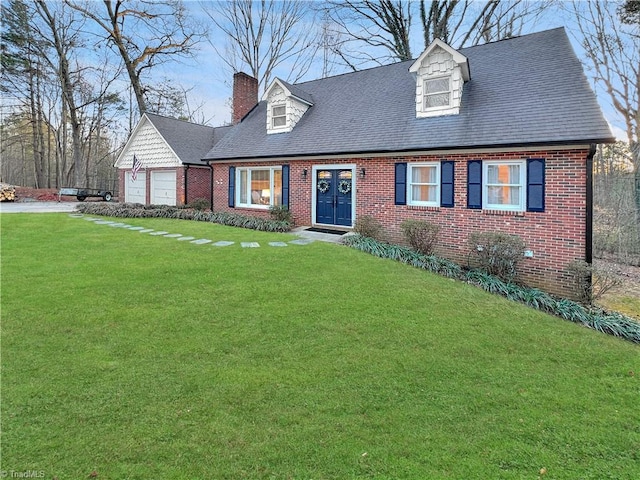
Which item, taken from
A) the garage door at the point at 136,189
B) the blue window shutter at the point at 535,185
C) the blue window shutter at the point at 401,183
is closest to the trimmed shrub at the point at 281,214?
the blue window shutter at the point at 401,183

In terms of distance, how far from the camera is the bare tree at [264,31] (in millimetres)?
25078

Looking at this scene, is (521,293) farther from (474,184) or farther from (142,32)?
(142,32)

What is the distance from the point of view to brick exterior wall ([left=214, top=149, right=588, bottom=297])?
8.20m

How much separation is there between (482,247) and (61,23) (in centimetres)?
3102

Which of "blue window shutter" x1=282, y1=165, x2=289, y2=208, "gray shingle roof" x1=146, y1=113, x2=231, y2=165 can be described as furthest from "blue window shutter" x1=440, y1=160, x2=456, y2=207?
"gray shingle roof" x1=146, y1=113, x2=231, y2=165

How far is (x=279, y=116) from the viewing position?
48.1 ft

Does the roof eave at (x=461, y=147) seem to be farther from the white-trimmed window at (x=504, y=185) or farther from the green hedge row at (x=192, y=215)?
the green hedge row at (x=192, y=215)

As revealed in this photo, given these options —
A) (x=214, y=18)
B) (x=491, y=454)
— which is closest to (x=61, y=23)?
(x=214, y=18)

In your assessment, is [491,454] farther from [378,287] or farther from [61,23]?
[61,23]

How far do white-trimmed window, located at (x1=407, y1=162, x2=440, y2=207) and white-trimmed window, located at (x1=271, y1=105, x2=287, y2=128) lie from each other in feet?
20.4

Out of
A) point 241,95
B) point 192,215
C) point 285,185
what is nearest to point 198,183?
point 192,215

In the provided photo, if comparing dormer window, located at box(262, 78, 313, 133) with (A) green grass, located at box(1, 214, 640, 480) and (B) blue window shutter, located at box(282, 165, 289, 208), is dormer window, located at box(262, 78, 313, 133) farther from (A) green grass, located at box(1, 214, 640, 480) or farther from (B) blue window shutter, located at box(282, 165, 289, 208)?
(A) green grass, located at box(1, 214, 640, 480)

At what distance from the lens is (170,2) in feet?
79.0

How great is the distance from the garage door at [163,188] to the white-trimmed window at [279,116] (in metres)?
6.56
